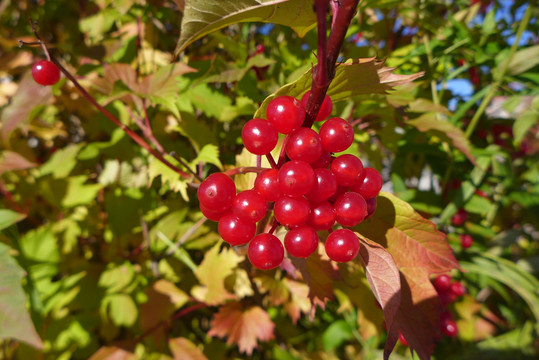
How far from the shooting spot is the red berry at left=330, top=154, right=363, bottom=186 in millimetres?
444

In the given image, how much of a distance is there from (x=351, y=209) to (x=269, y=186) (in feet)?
0.38

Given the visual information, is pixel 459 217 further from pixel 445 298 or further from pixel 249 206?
pixel 249 206

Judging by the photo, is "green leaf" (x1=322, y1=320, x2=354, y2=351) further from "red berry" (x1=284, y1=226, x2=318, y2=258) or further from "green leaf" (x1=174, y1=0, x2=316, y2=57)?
"green leaf" (x1=174, y1=0, x2=316, y2=57)

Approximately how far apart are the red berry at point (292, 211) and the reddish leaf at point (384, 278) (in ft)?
0.39

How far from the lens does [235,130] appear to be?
40.3 inches

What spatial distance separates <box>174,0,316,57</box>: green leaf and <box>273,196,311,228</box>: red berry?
0.25 m

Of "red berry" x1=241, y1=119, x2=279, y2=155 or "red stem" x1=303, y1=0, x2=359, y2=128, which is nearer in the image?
"red stem" x1=303, y1=0, x2=359, y2=128

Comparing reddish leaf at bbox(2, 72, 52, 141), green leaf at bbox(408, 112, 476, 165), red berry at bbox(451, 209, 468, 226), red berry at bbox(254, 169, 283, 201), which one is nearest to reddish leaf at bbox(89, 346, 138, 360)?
reddish leaf at bbox(2, 72, 52, 141)

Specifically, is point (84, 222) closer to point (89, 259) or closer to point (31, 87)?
point (89, 259)

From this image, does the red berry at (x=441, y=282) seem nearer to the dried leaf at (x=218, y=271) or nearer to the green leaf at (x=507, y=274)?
the green leaf at (x=507, y=274)

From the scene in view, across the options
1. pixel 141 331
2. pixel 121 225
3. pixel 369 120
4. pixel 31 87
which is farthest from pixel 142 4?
pixel 141 331

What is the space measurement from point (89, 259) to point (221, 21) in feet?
4.13

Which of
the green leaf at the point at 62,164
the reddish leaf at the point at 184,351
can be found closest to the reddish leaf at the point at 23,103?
the green leaf at the point at 62,164

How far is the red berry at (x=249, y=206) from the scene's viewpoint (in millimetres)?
436
